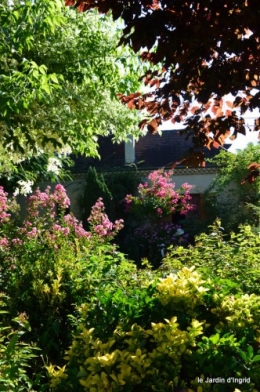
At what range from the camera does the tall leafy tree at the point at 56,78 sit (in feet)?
18.0

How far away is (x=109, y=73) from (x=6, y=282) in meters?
3.88

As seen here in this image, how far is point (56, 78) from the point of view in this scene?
5.51 metres

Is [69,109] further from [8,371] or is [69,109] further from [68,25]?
[8,371]

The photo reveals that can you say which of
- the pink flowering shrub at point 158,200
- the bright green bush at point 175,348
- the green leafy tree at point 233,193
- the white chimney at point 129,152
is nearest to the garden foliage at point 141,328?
the bright green bush at point 175,348

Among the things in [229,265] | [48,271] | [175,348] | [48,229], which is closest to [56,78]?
[48,229]

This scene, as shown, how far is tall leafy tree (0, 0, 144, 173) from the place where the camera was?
5488 mm

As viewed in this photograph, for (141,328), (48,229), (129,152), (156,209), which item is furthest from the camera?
(129,152)

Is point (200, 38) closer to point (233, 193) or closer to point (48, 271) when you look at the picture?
point (48, 271)

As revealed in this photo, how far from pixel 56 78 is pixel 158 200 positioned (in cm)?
924

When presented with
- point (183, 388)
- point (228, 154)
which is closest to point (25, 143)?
point (183, 388)

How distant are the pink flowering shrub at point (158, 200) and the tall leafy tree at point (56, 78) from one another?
568 cm

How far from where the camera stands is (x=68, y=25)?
287 inches

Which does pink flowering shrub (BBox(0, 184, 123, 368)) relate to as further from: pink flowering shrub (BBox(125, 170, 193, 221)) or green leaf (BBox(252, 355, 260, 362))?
pink flowering shrub (BBox(125, 170, 193, 221))

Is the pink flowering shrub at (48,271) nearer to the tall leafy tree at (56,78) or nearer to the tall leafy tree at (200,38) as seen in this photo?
the tall leafy tree at (56,78)
